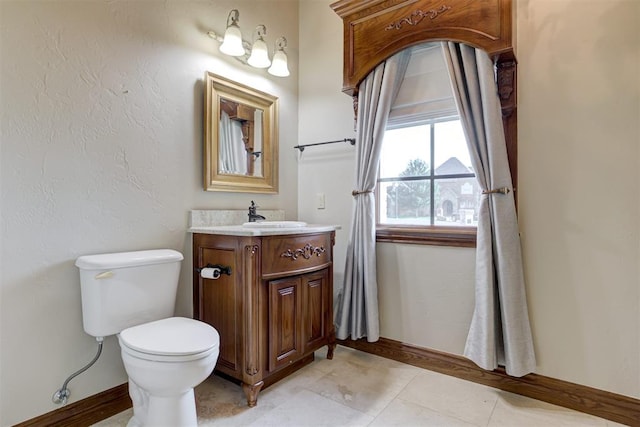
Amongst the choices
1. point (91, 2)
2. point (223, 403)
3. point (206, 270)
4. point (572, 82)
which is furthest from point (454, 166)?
point (91, 2)

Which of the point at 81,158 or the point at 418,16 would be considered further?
the point at 418,16

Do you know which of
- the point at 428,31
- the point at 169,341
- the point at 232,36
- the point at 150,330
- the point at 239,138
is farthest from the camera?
the point at 239,138

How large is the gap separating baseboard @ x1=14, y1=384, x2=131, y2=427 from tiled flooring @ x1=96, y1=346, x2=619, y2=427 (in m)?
0.05

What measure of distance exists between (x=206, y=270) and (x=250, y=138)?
3.37ft

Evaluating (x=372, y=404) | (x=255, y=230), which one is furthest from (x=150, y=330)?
(x=372, y=404)

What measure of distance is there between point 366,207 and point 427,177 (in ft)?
1.46

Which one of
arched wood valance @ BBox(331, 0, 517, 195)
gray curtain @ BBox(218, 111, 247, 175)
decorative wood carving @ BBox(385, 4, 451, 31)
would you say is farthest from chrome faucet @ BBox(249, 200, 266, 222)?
decorative wood carving @ BBox(385, 4, 451, 31)

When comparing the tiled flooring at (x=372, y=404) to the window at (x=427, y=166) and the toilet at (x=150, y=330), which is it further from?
the window at (x=427, y=166)

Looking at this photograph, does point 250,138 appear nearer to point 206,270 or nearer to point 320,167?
point 320,167

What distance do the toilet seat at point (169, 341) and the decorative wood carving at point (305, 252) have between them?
0.56 metres

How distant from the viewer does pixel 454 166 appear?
2.09 meters

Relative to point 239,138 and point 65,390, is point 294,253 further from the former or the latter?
point 65,390

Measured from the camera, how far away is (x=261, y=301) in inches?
68.2

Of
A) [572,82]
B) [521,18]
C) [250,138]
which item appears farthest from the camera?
[250,138]
